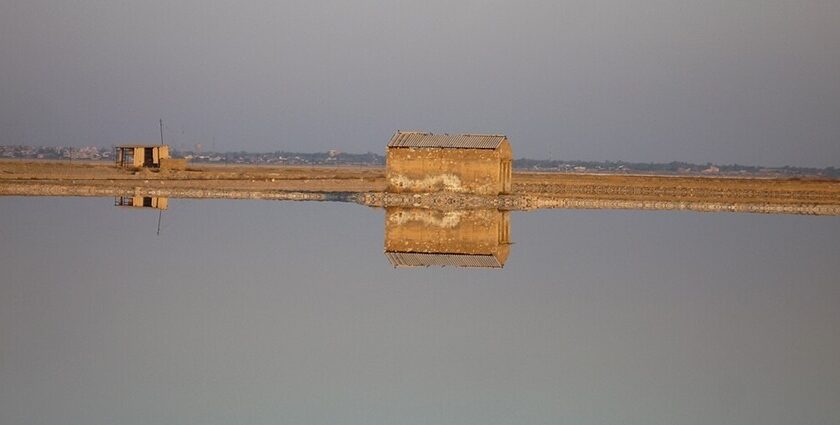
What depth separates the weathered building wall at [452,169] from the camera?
40.1 m

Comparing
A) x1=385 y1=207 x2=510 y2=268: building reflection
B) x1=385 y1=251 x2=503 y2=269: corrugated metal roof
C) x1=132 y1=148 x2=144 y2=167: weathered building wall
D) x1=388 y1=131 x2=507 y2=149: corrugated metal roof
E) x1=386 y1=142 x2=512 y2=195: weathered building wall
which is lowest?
x1=385 y1=251 x2=503 y2=269: corrugated metal roof

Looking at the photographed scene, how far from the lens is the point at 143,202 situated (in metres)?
43.8

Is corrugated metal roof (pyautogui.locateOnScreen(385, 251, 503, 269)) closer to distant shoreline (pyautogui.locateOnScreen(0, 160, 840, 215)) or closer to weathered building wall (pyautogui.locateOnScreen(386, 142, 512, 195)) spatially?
distant shoreline (pyautogui.locateOnScreen(0, 160, 840, 215))

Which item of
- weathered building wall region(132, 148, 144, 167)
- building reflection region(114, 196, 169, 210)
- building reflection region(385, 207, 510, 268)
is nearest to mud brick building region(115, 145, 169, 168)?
weathered building wall region(132, 148, 144, 167)

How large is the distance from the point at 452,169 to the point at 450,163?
0.45ft

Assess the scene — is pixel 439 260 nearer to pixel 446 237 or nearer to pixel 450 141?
pixel 446 237

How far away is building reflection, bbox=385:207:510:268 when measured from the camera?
104 ft

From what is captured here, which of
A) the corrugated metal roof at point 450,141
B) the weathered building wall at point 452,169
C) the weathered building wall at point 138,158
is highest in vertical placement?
the weathered building wall at point 138,158

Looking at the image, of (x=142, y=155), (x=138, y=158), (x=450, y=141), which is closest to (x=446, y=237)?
(x=450, y=141)

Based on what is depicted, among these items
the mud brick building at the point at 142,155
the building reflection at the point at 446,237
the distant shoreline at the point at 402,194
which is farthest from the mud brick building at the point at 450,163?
the mud brick building at the point at 142,155

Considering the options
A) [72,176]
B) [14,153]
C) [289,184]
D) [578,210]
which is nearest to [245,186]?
[289,184]

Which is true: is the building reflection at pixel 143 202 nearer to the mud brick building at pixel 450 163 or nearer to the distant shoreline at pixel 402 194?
the distant shoreline at pixel 402 194

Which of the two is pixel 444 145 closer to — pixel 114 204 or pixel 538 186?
pixel 114 204

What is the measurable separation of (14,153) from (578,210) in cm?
7571
